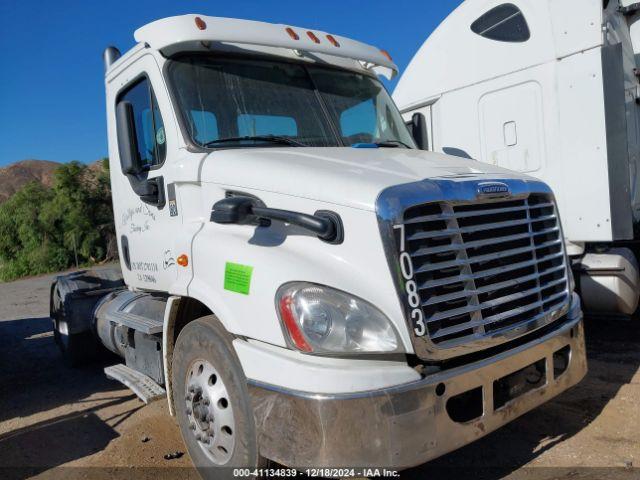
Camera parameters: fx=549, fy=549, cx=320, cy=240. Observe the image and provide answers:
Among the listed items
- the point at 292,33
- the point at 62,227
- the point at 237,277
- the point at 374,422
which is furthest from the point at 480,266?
the point at 62,227

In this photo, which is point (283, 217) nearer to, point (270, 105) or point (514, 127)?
point (270, 105)

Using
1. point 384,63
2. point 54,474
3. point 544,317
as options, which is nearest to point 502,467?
point 544,317

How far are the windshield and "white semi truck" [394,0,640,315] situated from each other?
0.89 m

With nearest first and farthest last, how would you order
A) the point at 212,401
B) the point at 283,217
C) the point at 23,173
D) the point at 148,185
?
1. the point at 283,217
2. the point at 212,401
3. the point at 148,185
4. the point at 23,173

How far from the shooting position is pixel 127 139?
12.2 ft

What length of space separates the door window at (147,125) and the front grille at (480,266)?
1.96 m

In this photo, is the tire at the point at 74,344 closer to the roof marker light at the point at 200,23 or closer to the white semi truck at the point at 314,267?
the white semi truck at the point at 314,267

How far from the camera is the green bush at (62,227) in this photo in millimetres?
25078

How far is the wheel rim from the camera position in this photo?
9.52ft

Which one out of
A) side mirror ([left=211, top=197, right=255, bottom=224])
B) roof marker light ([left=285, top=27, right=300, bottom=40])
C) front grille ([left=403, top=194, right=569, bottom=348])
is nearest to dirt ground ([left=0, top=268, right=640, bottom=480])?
front grille ([left=403, top=194, right=569, bottom=348])

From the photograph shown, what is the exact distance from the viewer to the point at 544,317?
121 inches

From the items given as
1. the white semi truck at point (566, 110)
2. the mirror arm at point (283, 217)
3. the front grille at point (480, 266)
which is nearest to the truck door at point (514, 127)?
the white semi truck at point (566, 110)

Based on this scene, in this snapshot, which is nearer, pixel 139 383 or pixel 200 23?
pixel 200 23

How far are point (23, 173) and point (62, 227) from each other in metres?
43.7
